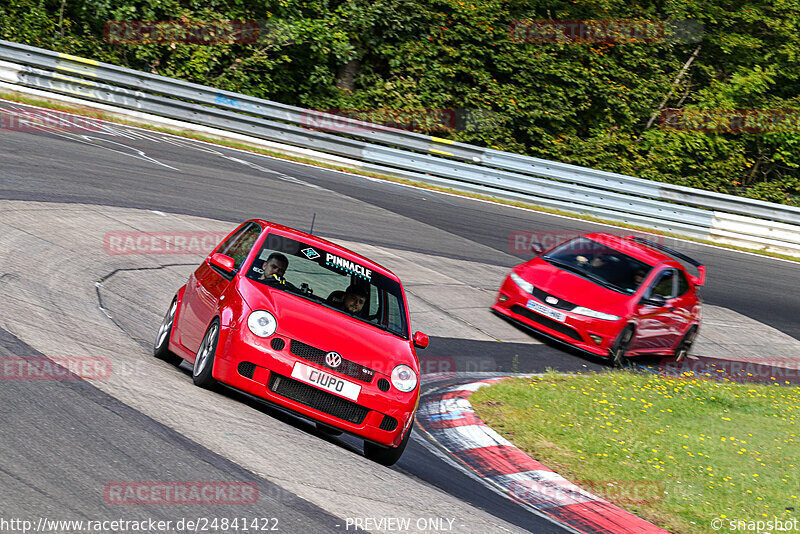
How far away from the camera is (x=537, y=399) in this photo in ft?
32.7

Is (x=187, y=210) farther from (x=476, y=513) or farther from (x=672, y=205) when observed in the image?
(x=672, y=205)

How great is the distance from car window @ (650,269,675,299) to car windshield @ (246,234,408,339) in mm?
6756

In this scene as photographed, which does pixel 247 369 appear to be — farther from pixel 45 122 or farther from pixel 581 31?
pixel 581 31

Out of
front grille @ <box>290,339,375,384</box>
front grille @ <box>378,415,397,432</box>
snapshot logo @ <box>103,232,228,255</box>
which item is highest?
front grille @ <box>290,339,375,384</box>

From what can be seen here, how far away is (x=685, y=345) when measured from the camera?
14.7m

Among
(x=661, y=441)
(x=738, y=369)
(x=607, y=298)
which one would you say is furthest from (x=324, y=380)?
(x=738, y=369)

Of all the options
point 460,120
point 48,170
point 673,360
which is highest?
point 460,120

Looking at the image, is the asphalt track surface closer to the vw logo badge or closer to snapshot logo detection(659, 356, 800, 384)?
the vw logo badge

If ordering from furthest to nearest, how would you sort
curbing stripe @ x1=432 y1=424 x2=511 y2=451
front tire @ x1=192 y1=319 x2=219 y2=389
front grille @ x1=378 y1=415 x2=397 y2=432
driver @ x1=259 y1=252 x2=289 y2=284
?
curbing stripe @ x1=432 y1=424 x2=511 y2=451
driver @ x1=259 y1=252 x2=289 y2=284
front tire @ x1=192 y1=319 x2=219 y2=389
front grille @ x1=378 y1=415 x2=397 y2=432

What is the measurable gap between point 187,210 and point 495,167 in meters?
10.6

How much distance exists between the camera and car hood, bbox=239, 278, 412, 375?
22.4ft

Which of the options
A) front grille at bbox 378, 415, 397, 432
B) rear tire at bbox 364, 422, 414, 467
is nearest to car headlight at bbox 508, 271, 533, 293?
rear tire at bbox 364, 422, 414, 467

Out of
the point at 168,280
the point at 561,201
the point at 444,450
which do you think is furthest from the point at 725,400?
the point at 561,201

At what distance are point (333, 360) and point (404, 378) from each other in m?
0.60
